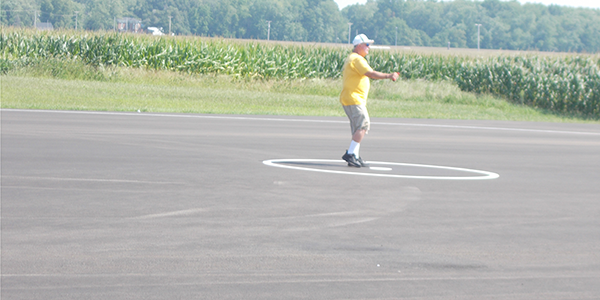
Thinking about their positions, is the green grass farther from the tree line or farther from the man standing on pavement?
the tree line

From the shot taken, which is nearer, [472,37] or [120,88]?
[120,88]

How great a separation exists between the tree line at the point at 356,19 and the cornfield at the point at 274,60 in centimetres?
7291

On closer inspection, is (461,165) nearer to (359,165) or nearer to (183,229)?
(359,165)

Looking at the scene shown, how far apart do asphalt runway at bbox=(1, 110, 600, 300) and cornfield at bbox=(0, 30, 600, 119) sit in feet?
59.1

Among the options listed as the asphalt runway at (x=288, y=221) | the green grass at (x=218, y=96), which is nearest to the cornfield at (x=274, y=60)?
the green grass at (x=218, y=96)

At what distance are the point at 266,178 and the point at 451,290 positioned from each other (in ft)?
16.5

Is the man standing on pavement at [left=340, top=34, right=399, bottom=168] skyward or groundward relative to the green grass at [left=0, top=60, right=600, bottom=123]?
skyward

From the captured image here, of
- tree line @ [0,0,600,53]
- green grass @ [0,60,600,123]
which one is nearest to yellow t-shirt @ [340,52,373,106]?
green grass @ [0,60,600,123]

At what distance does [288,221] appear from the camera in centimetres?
729

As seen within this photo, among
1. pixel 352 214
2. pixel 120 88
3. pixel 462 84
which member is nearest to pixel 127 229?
pixel 352 214

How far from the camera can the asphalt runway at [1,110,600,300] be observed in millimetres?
5309

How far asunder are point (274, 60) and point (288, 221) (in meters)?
28.5

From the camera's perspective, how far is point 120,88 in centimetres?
2767

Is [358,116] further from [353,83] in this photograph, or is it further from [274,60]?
[274,60]
